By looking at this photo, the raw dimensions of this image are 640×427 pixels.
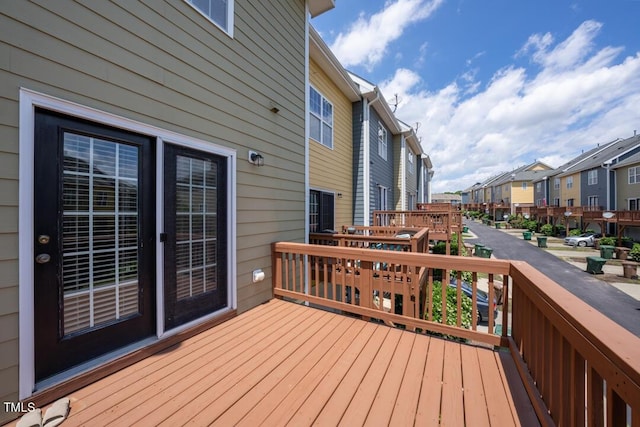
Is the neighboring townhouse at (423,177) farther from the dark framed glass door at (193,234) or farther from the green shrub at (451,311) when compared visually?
the dark framed glass door at (193,234)

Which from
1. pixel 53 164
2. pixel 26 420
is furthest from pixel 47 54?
pixel 26 420

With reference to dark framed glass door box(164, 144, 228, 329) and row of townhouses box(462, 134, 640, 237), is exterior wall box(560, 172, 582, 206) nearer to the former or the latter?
row of townhouses box(462, 134, 640, 237)

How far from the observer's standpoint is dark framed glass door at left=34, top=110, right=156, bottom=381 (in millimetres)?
1690

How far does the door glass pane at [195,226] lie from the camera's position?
2.50 m

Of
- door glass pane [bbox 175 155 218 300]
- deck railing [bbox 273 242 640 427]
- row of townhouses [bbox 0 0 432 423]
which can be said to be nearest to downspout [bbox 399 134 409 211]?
row of townhouses [bbox 0 0 432 423]

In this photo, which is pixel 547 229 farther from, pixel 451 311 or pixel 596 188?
pixel 451 311

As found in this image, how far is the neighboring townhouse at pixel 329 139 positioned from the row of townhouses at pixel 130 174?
2007 mm

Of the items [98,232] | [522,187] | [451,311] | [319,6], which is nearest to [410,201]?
[451,311]

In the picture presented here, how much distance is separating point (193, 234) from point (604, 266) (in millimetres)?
19990

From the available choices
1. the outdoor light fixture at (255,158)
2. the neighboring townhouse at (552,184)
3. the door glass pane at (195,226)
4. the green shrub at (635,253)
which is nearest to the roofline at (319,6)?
the outdoor light fixture at (255,158)

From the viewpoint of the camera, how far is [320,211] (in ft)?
20.4

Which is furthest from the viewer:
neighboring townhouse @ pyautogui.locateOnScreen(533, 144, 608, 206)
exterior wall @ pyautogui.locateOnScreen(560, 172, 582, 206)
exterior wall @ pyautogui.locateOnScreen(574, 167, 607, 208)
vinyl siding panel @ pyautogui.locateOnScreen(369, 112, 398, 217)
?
neighboring townhouse @ pyautogui.locateOnScreen(533, 144, 608, 206)

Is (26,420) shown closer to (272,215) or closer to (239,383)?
(239,383)

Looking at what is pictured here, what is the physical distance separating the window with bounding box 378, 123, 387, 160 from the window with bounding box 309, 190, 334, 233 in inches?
165
